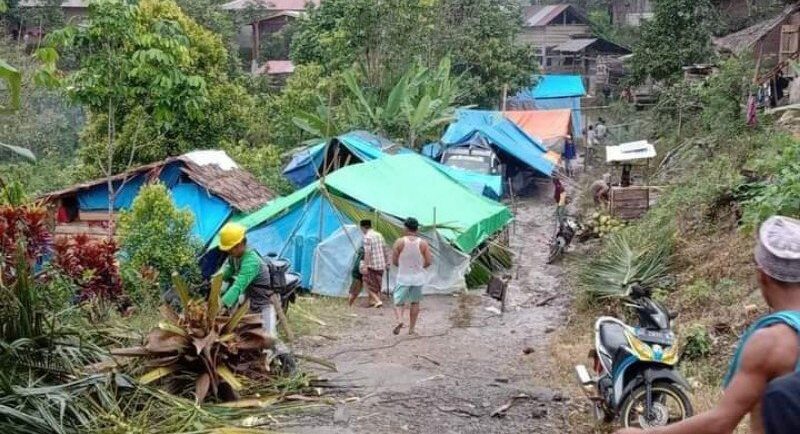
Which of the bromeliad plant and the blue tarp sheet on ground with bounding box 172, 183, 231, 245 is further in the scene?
the blue tarp sheet on ground with bounding box 172, 183, 231, 245

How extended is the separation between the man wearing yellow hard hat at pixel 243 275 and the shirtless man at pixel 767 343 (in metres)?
4.76

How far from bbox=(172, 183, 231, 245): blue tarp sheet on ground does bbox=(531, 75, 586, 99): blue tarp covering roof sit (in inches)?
867

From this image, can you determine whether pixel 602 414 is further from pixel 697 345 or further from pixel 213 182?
pixel 213 182

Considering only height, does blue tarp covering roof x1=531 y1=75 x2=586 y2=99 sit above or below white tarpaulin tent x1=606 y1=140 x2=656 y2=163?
below

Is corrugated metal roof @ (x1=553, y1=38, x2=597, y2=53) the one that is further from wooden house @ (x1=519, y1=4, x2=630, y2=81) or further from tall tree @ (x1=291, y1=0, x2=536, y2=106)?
tall tree @ (x1=291, y1=0, x2=536, y2=106)

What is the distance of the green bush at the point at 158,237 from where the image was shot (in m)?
10.8

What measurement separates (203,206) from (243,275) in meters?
9.02

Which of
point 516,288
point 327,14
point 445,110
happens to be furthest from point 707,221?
point 327,14

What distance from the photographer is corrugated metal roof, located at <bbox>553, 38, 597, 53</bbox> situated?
3875cm

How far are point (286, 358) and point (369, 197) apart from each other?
22.7 feet

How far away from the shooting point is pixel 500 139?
2419 centimetres

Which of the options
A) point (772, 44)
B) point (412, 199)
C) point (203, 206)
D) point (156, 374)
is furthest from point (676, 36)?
point (156, 374)

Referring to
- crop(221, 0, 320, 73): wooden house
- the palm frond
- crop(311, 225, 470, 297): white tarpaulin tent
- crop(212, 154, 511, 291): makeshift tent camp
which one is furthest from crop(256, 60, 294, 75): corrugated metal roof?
the palm frond

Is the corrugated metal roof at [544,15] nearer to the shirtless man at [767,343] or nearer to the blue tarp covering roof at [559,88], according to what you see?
the blue tarp covering roof at [559,88]
